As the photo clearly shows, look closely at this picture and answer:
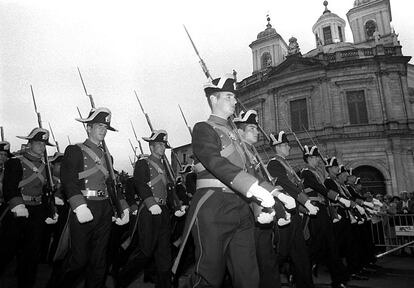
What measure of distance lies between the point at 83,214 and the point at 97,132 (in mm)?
1337

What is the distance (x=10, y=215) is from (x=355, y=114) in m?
26.9

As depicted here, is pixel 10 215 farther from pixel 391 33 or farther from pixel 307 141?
pixel 391 33

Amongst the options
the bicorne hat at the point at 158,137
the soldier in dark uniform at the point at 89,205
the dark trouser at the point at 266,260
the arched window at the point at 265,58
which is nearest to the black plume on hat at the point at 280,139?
the dark trouser at the point at 266,260

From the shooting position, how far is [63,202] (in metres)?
7.79

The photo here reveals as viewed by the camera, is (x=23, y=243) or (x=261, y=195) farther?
(x=23, y=243)

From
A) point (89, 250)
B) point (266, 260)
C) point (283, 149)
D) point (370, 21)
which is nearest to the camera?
point (89, 250)

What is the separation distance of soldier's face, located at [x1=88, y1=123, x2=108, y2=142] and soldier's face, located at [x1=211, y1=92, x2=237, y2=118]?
203 cm

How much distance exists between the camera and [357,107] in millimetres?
27531

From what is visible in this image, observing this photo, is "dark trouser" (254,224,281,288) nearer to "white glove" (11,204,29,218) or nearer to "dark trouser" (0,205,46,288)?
"white glove" (11,204,29,218)

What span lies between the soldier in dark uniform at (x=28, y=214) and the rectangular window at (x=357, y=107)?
26016 millimetres

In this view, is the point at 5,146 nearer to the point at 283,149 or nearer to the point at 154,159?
the point at 154,159

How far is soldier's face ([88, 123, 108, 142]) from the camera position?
4.84m

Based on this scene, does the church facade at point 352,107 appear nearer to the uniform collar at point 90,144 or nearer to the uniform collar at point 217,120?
the uniform collar at point 90,144

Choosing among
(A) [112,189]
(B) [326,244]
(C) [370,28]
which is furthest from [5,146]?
(C) [370,28]
